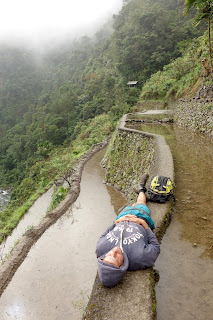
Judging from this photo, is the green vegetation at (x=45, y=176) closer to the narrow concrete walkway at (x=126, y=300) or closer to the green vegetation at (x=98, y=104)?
the green vegetation at (x=98, y=104)

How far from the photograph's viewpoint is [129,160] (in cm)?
1016

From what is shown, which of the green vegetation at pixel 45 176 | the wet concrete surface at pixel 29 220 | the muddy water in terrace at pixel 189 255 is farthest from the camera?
the green vegetation at pixel 45 176

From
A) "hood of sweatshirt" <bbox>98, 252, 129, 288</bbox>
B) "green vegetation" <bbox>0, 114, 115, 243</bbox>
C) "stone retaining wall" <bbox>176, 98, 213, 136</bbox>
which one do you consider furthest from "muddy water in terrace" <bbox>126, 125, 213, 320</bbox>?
"green vegetation" <bbox>0, 114, 115, 243</bbox>

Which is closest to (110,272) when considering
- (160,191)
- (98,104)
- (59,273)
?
(160,191)

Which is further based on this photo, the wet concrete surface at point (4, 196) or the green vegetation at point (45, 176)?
the wet concrete surface at point (4, 196)

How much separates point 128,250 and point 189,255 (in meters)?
1.28

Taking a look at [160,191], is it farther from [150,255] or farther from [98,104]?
[98,104]

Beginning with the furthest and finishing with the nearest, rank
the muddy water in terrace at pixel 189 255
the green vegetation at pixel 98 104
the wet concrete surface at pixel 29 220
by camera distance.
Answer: the green vegetation at pixel 98 104
the wet concrete surface at pixel 29 220
the muddy water in terrace at pixel 189 255

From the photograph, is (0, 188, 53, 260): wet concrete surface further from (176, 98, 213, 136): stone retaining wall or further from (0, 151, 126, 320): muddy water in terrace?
(176, 98, 213, 136): stone retaining wall

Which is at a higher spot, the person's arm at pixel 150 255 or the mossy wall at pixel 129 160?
the person's arm at pixel 150 255

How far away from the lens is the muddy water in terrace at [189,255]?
2809 millimetres

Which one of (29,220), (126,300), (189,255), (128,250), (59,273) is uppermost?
(128,250)

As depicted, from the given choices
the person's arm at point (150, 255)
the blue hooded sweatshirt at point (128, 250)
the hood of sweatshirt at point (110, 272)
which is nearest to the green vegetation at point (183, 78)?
the blue hooded sweatshirt at point (128, 250)

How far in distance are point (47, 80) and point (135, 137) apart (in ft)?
234
